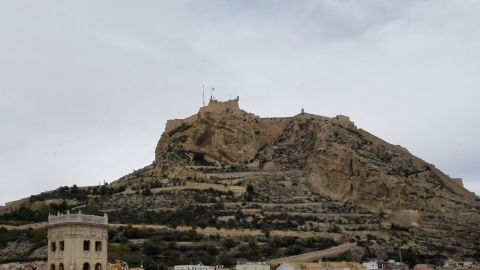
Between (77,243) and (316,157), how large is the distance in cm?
6745

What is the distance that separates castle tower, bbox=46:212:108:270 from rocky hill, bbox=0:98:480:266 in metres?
41.5

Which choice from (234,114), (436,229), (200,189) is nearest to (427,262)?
(436,229)

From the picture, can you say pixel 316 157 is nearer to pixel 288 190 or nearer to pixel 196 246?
pixel 288 190

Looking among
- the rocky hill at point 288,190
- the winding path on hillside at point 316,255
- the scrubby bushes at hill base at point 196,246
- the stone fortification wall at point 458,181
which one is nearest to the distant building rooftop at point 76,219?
the scrubby bushes at hill base at point 196,246

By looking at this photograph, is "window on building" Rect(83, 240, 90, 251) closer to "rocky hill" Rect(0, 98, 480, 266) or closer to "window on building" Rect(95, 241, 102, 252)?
"window on building" Rect(95, 241, 102, 252)

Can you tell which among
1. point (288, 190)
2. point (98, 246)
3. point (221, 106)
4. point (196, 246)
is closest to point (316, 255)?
point (196, 246)

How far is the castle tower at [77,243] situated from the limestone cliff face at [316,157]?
6340 cm

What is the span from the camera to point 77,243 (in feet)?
113

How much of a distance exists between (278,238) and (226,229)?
546cm

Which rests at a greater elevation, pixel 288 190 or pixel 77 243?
pixel 288 190

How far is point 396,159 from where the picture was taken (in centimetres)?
10638

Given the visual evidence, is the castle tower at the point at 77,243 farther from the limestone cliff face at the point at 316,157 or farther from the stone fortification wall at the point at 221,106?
the stone fortification wall at the point at 221,106

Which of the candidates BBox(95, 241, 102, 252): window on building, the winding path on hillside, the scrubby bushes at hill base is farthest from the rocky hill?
BBox(95, 241, 102, 252): window on building

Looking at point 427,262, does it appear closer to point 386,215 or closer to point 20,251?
point 386,215
